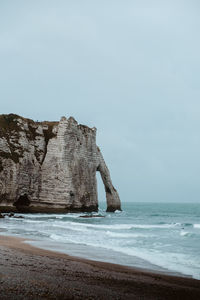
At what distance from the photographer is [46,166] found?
49312 millimetres

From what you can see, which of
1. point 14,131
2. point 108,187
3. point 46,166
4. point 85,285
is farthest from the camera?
point 108,187

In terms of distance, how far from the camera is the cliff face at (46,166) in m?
44.8

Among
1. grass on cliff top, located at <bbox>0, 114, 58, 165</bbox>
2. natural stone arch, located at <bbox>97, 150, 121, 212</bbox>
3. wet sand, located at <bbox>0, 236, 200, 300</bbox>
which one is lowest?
wet sand, located at <bbox>0, 236, 200, 300</bbox>

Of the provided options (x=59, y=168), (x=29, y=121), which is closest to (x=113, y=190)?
(x=59, y=168)

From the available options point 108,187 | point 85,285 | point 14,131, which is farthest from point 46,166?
point 85,285

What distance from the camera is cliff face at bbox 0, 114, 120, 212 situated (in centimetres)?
4478

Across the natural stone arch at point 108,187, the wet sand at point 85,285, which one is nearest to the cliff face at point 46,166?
the natural stone arch at point 108,187

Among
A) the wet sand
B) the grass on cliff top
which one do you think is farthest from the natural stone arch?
the wet sand

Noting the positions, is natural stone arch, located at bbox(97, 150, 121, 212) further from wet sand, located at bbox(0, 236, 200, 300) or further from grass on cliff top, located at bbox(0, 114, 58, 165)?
wet sand, located at bbox(0, 236, 200, 300)

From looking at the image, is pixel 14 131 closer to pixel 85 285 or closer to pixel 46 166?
pixel 46 166

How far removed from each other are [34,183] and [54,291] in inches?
1713

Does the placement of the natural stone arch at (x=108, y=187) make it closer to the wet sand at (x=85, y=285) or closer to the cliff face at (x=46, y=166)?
the cliff face at (x=46, y=166)

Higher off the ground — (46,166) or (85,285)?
(46,166)

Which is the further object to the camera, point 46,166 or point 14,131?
point 46,166
